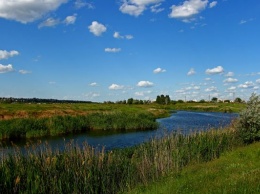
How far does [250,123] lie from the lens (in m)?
25.2

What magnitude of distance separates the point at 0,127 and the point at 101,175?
3074 centimetres

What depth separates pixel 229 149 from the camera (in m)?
22.5

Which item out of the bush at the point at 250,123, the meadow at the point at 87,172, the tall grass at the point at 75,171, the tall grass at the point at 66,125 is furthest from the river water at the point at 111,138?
the tall grass at the point at 75,171

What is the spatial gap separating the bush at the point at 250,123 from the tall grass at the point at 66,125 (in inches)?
1051

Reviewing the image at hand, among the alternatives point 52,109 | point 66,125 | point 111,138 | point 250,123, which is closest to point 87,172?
point 250,123

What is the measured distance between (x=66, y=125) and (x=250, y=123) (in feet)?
94.5

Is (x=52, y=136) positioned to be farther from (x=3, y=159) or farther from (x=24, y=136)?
(x=3, y=159)

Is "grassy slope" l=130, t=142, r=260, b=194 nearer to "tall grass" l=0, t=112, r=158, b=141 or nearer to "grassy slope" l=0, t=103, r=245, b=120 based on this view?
"grassy slope" l=0, t=103, r=245, b=120

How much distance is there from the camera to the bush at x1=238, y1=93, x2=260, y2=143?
24.8 metres

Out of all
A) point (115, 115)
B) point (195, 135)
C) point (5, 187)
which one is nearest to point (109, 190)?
point (5, 187)

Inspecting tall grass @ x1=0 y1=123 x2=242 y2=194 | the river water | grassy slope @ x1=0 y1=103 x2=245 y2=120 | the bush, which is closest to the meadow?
tall grass @ x1=0 y1=123 x2=242 y2=194

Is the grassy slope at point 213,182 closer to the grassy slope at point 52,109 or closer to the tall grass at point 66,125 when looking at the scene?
the grassy slope at point 52,109

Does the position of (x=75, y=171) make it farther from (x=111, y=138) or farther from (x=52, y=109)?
(x=52, y=109)

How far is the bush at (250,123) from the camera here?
978 inches
